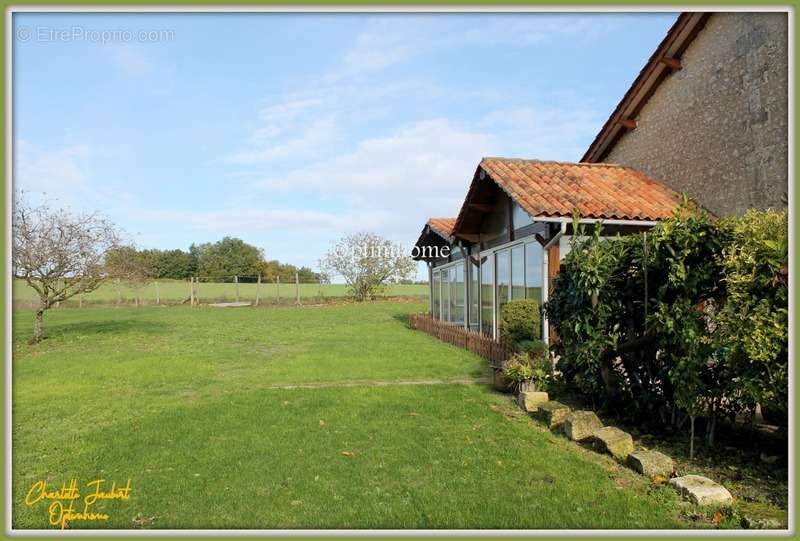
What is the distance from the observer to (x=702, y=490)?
15.2 ft

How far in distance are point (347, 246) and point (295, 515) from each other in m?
44.9

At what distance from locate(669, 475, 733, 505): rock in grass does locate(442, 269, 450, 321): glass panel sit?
17.2m

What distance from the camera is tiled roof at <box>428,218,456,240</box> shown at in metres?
20.4

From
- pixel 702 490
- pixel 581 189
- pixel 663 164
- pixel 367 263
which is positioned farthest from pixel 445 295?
pixel 367 263

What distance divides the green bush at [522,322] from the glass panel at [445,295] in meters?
10.3

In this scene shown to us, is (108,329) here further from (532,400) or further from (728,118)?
(728,118)

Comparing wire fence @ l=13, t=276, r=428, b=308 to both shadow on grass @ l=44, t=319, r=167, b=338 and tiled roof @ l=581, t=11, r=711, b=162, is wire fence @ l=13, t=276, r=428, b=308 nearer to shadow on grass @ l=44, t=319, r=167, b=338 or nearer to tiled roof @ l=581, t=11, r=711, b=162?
shadow on grass @ l=44, t=319, r=167, b=338

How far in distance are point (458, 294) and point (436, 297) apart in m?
3.84

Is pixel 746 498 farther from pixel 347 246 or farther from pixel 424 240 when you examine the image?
pixel 347 246

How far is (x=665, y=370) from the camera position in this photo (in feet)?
21.4

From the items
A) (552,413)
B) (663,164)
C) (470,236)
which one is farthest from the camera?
(470,236)

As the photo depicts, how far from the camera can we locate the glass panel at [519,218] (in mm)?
13000
